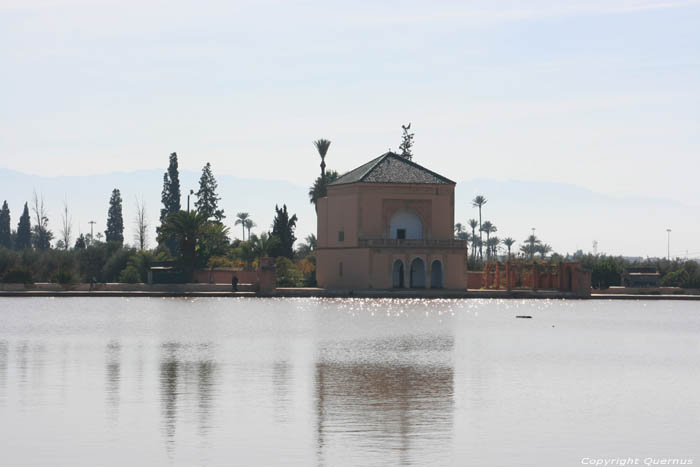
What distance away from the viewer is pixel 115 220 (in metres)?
115

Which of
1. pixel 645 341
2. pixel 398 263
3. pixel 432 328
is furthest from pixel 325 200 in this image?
pixel 645 341

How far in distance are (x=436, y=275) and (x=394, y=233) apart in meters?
3.97

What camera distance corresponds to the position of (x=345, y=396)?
18203mm

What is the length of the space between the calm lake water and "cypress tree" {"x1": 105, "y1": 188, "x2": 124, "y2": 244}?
78140mm

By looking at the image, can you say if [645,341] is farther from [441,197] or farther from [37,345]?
[441,197]

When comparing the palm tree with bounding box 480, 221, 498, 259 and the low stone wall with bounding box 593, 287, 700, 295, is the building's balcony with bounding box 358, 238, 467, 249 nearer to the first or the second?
the low stone wall with bounding box 593, 287, 700, 295

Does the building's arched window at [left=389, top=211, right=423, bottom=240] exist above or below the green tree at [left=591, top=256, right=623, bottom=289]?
above

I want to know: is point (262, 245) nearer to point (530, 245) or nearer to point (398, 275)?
point (398, 275)

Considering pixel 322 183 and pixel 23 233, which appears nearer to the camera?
pixel 322 183

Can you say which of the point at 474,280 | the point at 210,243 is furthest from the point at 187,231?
the point at 474,280

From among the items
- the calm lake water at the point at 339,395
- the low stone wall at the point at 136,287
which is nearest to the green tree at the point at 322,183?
the low stone wall at the point at 136,287

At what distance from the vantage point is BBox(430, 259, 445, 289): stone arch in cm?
7200

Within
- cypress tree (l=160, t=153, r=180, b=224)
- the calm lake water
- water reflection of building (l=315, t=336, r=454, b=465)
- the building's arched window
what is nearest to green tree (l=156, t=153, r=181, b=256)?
cypress tree (l=160, t=153, r=180, b=224)

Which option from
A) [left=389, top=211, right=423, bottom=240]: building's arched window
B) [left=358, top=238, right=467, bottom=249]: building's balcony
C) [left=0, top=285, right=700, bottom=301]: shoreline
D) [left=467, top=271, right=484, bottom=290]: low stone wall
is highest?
[left=389, top=211, right=423, bottom=240]: building's arched window
